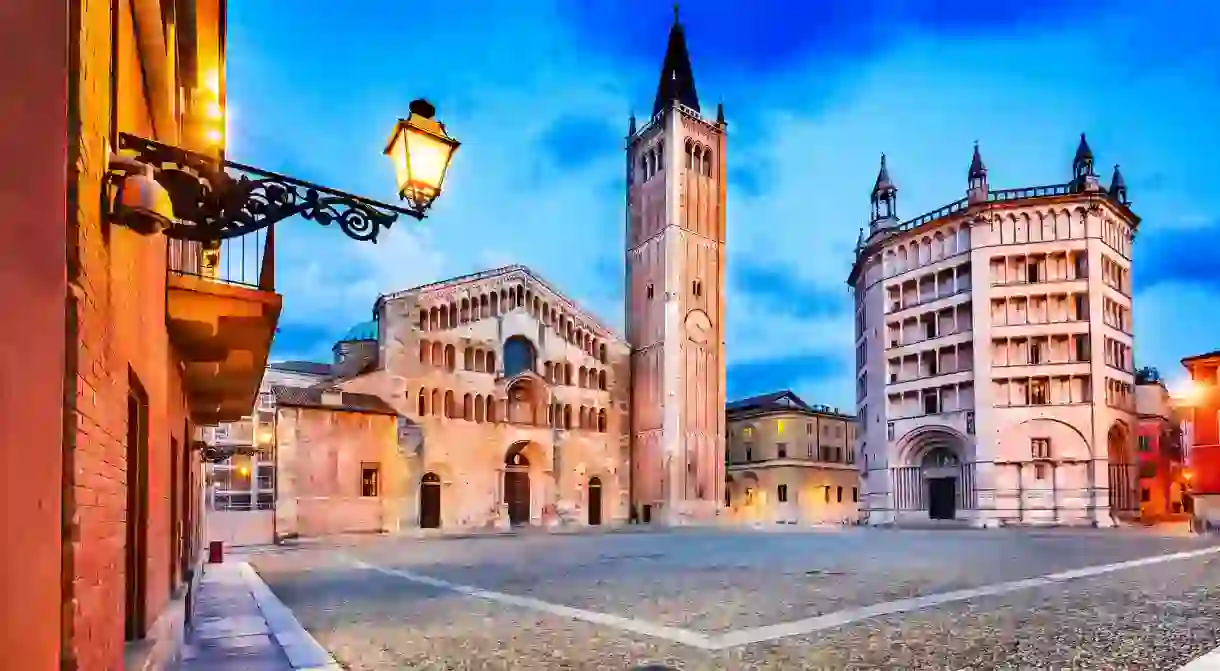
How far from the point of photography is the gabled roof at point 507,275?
48375 mm

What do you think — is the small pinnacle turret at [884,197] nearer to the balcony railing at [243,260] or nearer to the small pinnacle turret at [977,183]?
the small pinnacle turret at [977,183]

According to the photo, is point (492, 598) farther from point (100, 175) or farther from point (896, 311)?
point (896, 311)

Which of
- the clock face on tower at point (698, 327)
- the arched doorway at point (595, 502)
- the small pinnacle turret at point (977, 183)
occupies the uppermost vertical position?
the small pinnacle turret at point (977, 183)

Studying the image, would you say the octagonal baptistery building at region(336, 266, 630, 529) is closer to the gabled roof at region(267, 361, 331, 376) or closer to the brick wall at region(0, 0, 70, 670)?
the gabled roof at region(267, 361, 331, 376)

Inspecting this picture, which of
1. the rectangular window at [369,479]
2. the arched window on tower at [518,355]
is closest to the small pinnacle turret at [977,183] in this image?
the arched window on tower at [518,355]

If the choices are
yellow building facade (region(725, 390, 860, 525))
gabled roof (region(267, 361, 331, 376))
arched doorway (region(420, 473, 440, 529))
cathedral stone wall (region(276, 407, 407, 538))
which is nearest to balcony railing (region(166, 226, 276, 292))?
cathedral stone wall (region(276, 407, 407, 538))

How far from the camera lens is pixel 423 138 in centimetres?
582

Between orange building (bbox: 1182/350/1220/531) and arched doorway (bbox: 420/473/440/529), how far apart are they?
38.1m

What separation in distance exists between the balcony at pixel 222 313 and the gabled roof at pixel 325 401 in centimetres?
2827

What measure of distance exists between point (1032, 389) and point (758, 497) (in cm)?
2506

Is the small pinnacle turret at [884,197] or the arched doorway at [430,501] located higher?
the small pinnacle turret at [884,197]

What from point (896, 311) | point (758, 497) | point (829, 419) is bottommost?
point (758, 497)

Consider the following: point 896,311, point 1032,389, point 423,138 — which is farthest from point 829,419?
point 423,138

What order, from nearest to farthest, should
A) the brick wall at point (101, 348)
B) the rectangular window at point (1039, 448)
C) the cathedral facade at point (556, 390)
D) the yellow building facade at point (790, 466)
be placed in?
the brick wall at point (101, 348)
the cathedral facade at point (556, 390)
the rectangular window at point (1039, 448)
the yellow building facade at point (790, 466)
